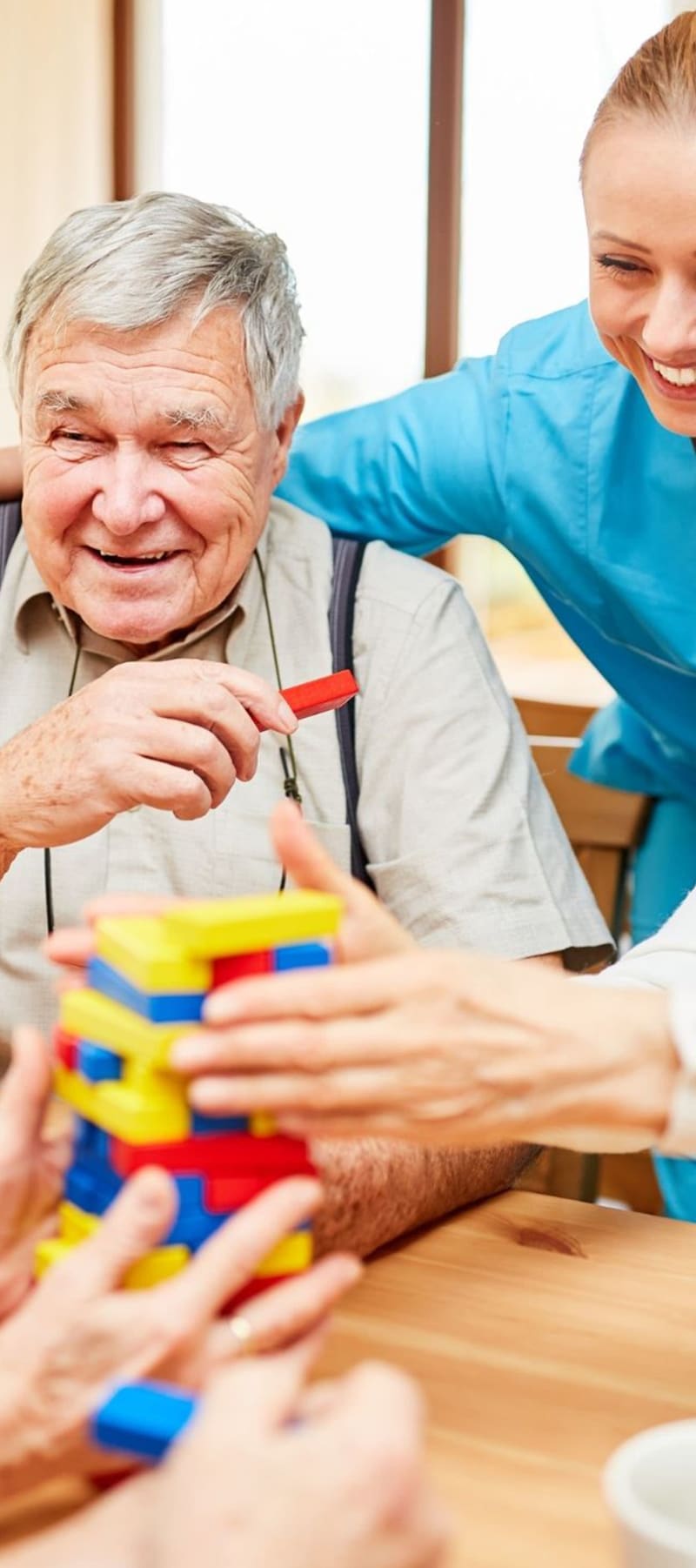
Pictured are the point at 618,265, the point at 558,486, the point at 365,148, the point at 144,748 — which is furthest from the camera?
the point at 365,148

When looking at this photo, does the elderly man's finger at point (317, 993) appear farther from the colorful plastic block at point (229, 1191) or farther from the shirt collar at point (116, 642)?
the shirt collar at point (116, 642)

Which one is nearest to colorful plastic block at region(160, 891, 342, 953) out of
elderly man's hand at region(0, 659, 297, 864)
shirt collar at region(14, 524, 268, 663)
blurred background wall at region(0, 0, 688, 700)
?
elderly man's hand at region(0, 659, 297, 864)

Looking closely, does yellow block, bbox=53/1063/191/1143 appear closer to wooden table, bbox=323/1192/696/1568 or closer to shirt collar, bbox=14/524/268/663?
wooden table, bbox=323/1192/696/1568

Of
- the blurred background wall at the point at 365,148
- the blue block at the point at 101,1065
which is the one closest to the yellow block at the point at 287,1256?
the blue block at the point at 101,1065

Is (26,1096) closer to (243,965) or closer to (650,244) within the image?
(243,965)

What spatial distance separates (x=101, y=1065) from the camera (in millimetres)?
730

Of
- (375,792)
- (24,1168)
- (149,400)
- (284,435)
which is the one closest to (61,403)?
(149,400)

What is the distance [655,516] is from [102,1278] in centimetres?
118

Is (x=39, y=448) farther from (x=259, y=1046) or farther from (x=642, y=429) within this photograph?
(x=259, y=1046)

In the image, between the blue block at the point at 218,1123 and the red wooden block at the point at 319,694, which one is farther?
the red wooden block at the point at 319,694

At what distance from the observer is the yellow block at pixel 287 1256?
0.75 meters

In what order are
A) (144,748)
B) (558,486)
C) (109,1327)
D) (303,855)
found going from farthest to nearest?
1. (558,486)
2. (144,748)
3. (303,855)
4. (109,1327)

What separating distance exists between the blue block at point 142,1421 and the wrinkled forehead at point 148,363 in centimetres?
100

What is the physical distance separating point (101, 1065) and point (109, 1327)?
0.36 feet
